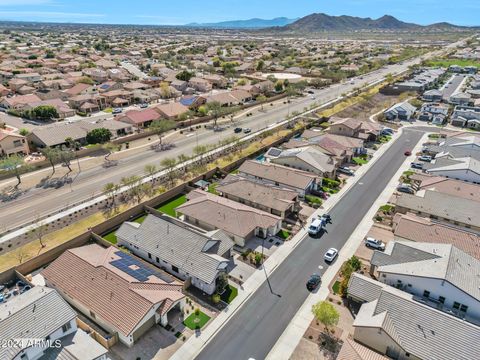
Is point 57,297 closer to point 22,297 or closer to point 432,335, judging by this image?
point 22,297

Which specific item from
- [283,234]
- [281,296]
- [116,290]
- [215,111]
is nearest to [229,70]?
[215,111]

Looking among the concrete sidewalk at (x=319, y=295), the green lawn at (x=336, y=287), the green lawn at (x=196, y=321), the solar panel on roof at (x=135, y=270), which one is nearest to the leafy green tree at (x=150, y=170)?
the solar panel on roof at (x=135, y=270)

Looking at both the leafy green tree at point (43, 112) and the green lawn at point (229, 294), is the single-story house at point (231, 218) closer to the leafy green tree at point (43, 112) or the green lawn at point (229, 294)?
the green lawn at point (229, 294)

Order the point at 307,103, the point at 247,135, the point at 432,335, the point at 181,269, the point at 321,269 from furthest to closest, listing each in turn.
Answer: the point at 307,103
the point at 247,135
the point at 321,269
the point at 181,269
the point at 432,335

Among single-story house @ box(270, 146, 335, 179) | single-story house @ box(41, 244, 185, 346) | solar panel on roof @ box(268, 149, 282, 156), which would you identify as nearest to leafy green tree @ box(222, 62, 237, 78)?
solar panel on roof @ box(268, 149, 282, 156)

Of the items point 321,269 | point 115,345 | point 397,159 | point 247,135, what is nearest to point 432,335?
point 321,269

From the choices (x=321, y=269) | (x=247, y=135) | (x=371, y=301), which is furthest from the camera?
(x=247, y=135)
